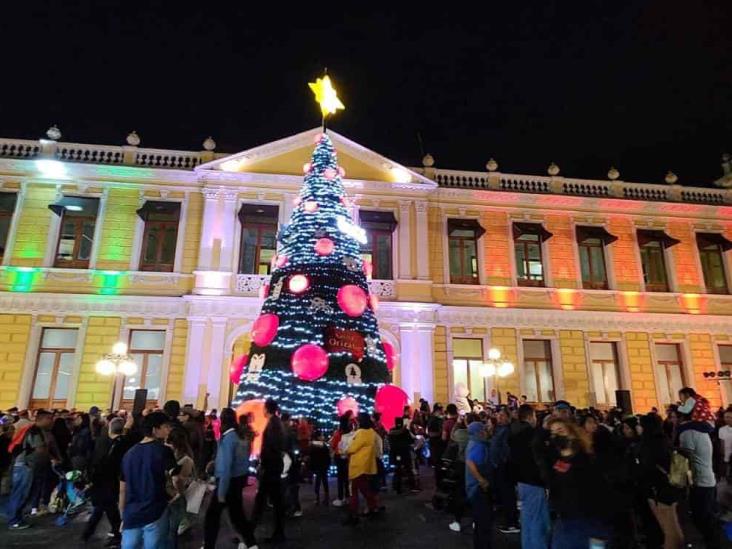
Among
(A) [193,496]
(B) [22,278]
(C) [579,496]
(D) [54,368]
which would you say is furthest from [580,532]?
(B) [22,278]

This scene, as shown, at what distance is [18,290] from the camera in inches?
649

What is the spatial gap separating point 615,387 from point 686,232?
746cm

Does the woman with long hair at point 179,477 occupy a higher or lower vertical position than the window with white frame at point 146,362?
lower

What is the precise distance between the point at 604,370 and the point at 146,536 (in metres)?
18.3

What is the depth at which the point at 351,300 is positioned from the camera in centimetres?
1135

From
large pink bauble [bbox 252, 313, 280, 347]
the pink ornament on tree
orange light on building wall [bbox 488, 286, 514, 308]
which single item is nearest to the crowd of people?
large pink bauble [bbox 252, 313, 280, 347]

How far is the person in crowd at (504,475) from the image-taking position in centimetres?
615

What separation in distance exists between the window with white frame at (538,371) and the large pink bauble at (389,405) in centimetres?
894

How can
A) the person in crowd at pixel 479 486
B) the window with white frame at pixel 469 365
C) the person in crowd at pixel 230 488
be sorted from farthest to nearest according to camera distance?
the window with white frame at pixel 469 365 < the person in crowd at pixel 479 486 < the person in crowd at pixel 230 488

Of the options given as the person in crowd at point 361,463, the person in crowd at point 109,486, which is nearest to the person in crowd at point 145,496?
the person in crowd at point 109,486

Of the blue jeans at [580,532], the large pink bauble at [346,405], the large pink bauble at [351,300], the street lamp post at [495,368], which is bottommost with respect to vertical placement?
the blue jeans at [580,532]

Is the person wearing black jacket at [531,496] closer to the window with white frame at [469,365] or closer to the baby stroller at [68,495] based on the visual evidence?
the baby stroller at [68,495]

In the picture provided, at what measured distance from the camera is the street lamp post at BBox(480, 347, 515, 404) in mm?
17094

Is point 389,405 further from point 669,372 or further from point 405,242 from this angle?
point 669,372
